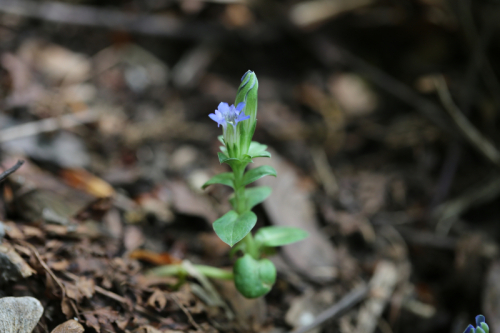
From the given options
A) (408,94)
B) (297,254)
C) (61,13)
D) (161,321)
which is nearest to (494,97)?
(408,94)

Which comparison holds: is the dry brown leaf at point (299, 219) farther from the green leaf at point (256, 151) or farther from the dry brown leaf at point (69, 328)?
the dry brown leaf at point (69, 328)

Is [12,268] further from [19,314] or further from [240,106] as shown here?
[240,106]

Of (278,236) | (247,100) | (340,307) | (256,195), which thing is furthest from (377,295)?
(247,100)

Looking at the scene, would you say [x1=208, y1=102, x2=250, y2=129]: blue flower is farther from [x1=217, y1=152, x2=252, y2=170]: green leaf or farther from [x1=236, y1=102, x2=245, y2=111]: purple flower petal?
[x1=217, y1=152, x2=252, y2=170]: green leaf

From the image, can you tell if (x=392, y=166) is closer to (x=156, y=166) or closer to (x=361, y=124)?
(x=361, y=124)

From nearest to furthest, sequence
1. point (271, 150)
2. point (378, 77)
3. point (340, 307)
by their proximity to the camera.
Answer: point (340, 307) < point (271, 150) < point (378, 77)

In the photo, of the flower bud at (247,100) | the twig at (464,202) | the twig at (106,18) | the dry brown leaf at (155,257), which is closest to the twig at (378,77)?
the twig at (464,202)

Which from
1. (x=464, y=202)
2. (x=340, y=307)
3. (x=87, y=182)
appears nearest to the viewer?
(x=340, y=307)
